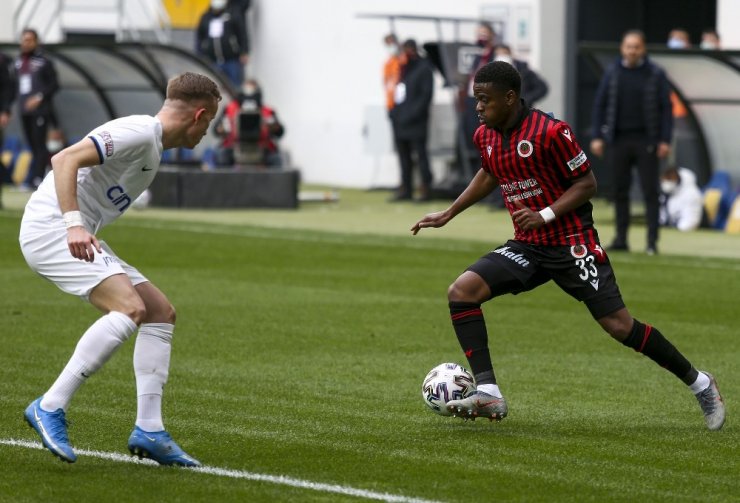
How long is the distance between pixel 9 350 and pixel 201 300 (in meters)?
3.18

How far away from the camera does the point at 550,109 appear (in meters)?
26.6

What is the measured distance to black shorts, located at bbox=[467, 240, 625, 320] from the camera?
26.7ft

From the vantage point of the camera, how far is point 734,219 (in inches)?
813

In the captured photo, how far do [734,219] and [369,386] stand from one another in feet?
39.9

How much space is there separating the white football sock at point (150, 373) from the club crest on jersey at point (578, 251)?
2.21 metres

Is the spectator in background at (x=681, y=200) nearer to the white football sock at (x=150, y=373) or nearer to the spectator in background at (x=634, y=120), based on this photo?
the spectator in background at (x=634, y=120)

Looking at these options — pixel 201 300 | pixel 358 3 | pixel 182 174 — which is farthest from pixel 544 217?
pixel 358 3

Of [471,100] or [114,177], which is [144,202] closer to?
[471,100]

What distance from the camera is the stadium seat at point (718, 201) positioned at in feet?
69.1

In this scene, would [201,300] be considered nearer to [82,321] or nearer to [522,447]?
[82,321]

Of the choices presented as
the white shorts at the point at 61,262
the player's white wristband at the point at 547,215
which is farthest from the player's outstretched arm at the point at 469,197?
the white shorts at the point at 61,262

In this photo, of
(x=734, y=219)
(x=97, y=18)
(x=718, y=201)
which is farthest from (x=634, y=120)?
(x=97, y=18)

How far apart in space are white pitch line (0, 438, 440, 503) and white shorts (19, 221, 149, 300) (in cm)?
75

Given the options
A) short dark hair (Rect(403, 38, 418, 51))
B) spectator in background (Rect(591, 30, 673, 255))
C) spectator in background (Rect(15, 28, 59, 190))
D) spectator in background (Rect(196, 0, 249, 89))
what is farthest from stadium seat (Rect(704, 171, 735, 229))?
spectator in background (Rect(196, 0, 249, 89))
